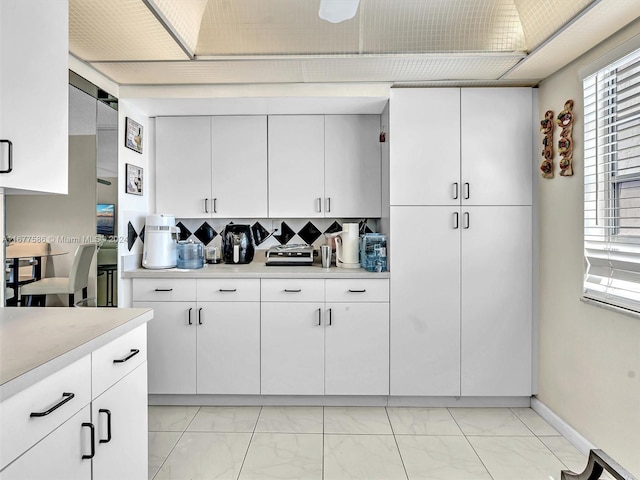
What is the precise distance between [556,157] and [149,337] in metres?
2.91

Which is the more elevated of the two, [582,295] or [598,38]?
[598,38]

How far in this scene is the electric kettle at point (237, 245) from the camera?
129 inches

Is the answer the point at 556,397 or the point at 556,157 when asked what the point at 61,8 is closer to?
the point at 556,157

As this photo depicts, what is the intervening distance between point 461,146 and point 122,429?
8.19 feet

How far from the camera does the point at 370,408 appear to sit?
9.37 feet

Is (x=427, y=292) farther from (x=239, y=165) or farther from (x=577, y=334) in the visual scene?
(x=239, y=165)

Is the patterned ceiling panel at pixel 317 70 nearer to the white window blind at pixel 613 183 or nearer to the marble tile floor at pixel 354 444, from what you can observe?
the white window blind at pixel 613 183

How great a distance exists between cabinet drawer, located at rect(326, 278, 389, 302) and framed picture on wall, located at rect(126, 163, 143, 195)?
5.08 feet

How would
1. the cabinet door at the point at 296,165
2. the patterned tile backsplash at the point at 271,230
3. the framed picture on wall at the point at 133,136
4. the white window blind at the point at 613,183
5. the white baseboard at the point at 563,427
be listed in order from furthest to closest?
the patterned tile backsplash at the point at 271,230, the cabinet door at the point at 296,165, the framed picture on wall at the point at 133,136, the white baseboard at the point at 563,427, the white window blind at the point at 613,183

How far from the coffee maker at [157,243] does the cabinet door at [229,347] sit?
451mm

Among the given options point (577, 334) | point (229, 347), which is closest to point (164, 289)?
point (229, 347)

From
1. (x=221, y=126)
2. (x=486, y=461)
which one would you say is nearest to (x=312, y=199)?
(x=221, y=126)

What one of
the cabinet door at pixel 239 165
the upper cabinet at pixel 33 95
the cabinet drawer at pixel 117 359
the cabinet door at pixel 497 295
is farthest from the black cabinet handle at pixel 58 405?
the cabinet door at pixel 497 295

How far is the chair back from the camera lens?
233 centimetres
